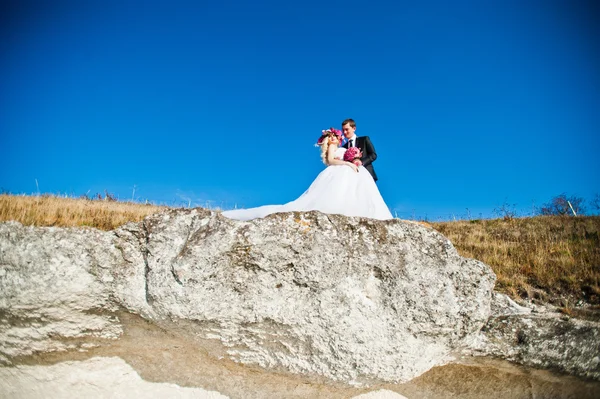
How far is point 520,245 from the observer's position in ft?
31.7

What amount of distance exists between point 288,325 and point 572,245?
879 cm

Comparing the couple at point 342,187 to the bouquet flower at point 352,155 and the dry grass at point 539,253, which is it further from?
the dry grass at point 539,253

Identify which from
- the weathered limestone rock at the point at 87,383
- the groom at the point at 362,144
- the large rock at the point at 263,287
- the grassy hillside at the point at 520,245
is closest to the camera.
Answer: the large rock at the point at 263,287

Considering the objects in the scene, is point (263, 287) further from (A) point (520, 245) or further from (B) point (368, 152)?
(A) point (520, 245)

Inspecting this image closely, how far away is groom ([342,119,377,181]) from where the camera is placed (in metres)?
9.24

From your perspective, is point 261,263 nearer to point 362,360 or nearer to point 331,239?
point 331,239

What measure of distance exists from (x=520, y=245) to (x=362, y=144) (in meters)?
5.09

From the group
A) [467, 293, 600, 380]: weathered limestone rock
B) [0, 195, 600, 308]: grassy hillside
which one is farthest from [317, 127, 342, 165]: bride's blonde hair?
[467, 293, 600, 380]: weathered limestone rock

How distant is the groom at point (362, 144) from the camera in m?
9.24

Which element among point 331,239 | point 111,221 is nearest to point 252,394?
point 331,239

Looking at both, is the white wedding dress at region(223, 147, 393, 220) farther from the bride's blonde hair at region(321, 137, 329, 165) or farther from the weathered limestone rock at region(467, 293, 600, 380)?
the weathered limestone rock at region(467, 293, 600, 380)

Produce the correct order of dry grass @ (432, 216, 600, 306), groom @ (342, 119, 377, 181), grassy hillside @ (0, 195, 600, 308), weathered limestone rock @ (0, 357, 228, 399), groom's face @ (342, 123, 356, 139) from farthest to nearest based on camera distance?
groom's face @ (342, 123, 356, 139), groom @ (342, 119, 377, 181), dry grass @ (432, 216, 600, 306), grassy hillside @ (0, 195, 600, 308), weathered limestone rock @ (0, 357, 228, 399)

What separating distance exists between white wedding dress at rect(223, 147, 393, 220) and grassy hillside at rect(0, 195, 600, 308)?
99.4 inches

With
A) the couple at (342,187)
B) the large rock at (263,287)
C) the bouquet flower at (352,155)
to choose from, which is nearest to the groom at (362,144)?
the couple at (342,187)
